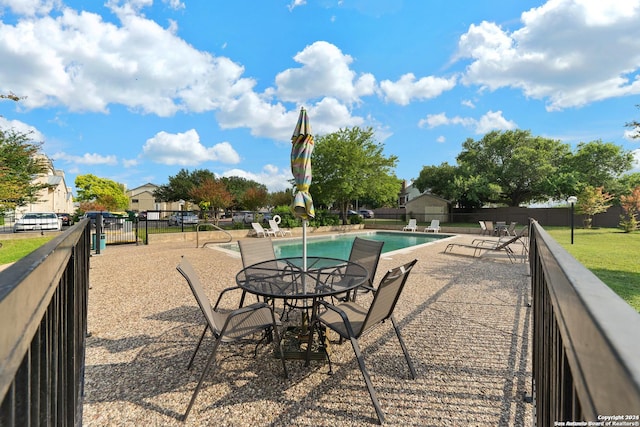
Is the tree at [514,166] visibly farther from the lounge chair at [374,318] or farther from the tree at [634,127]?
the lounge chair at [374,318]

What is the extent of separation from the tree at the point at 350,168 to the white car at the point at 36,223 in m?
15.4

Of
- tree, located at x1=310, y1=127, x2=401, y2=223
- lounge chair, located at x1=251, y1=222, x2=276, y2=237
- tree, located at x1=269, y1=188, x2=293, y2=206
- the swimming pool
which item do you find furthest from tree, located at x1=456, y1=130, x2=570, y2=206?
lounge chair, located at x1=251, y1=222, x2=276, y2=237

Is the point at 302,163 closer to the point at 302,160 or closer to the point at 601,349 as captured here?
the point at 302,160

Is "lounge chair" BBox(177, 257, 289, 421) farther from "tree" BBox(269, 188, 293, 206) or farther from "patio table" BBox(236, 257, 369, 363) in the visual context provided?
"tree" BBox(269, 188, 293, 206)

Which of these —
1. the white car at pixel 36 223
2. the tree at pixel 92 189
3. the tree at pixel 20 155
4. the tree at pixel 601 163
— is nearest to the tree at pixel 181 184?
the tree at pixel 92 189

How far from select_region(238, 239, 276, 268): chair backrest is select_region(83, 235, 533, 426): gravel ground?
996 mm

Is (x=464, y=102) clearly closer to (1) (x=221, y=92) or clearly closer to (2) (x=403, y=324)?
(1) (x=221, y=92)

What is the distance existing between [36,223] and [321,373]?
800 inches

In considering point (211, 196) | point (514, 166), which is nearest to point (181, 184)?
point (211, 196)

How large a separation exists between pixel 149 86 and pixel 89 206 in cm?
1767

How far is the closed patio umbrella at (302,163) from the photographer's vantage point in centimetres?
336

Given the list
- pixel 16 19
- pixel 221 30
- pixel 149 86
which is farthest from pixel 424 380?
pixel 149 86

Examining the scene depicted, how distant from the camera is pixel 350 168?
20094 millimetres

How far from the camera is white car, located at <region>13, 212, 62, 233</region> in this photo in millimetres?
15625
